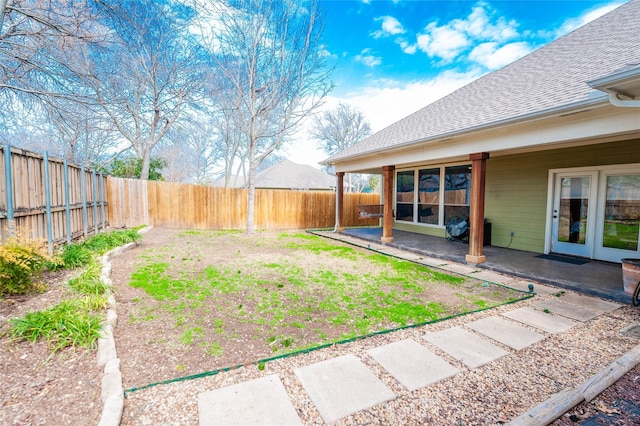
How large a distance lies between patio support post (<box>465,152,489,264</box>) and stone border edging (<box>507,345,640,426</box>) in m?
3.25

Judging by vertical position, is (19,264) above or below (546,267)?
above

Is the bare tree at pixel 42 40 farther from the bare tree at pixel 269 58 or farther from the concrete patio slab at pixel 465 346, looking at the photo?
the concrete patio slab at pixel 465 346

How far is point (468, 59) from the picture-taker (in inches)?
Answer: 443

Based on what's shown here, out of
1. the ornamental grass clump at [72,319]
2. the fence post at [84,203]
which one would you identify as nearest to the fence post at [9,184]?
the ornamental grass clump at [72,319]

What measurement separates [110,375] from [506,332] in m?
3.51

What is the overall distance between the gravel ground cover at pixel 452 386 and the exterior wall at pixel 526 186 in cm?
423

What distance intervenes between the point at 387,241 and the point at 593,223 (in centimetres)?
424

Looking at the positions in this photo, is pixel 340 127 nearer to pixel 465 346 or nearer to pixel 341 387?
pixel 465 346

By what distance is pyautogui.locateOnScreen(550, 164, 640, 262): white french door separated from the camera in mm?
5176

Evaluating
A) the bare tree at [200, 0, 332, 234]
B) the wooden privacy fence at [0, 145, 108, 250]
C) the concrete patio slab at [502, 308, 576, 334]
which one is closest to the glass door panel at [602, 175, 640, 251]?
the concrete patio slab at [502, 308, 576, 334]

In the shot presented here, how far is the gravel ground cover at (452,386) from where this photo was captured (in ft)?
5.68

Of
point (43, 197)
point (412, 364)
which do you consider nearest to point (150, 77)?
point (43, 197)

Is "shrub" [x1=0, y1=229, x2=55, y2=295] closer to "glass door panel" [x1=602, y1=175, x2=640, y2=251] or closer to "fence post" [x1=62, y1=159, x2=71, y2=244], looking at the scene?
"fence post" [x1=62, y1=159, x2=71, y2=244]

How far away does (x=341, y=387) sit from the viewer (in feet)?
A: 6.57
